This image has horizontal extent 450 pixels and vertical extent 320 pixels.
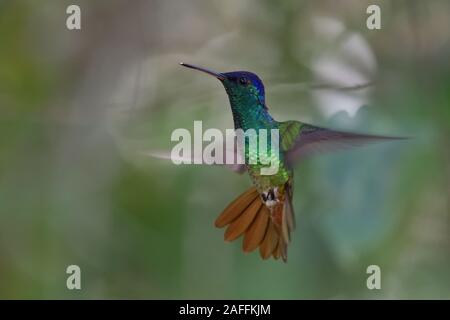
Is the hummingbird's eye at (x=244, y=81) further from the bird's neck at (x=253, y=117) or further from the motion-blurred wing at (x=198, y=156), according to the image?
the motion-blurred wing at (x=198, y=156)

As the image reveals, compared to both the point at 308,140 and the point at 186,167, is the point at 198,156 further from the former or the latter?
the point at 308,140

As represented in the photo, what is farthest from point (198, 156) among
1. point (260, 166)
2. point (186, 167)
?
point (260, 166)

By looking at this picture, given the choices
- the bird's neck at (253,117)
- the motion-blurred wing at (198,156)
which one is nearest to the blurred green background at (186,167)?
the motion-blurred wing at (198,156)

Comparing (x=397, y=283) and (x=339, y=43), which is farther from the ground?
(x=339, y=43)

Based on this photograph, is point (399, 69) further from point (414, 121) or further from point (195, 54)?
point (195, 54)

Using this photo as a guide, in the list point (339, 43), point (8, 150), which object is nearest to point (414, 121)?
point (339, 43)

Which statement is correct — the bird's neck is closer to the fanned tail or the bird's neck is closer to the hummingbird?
the hummingbird
